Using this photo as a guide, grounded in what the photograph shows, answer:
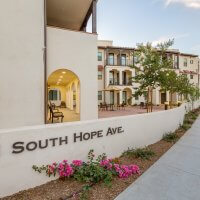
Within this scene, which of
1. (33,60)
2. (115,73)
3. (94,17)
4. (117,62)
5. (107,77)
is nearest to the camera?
(33,60)

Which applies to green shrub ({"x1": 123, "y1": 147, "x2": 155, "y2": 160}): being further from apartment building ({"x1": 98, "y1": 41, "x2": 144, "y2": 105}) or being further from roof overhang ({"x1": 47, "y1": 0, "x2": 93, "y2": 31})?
apartment building ({"x1": 98, "y1": 41, "x2": 144, "y2": 105})

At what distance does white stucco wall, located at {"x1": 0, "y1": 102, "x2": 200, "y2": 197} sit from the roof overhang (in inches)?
330

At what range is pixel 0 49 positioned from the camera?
24.4ft

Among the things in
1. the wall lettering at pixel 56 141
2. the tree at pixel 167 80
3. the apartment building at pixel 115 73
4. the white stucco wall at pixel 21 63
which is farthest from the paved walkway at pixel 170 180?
the apartment building at pixel 115 73

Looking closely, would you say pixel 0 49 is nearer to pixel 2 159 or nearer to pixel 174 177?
pixel 2 159

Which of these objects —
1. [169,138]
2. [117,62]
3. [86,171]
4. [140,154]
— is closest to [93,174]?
[86,171]

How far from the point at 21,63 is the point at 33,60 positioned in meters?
0.53

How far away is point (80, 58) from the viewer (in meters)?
10.1

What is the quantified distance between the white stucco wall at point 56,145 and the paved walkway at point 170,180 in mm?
1342

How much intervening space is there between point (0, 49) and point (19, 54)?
28.0 inches

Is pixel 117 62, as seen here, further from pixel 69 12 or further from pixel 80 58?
pixel 80 58

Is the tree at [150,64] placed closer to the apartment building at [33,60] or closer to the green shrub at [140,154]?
the apartment building at [33,60]

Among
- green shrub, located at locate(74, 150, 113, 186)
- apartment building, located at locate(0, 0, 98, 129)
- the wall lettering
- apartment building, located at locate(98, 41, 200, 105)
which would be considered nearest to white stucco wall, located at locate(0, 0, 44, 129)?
apartment building, located at locate(0, 0, 98, 129)

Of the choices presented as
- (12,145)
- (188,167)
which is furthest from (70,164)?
(188,167)
